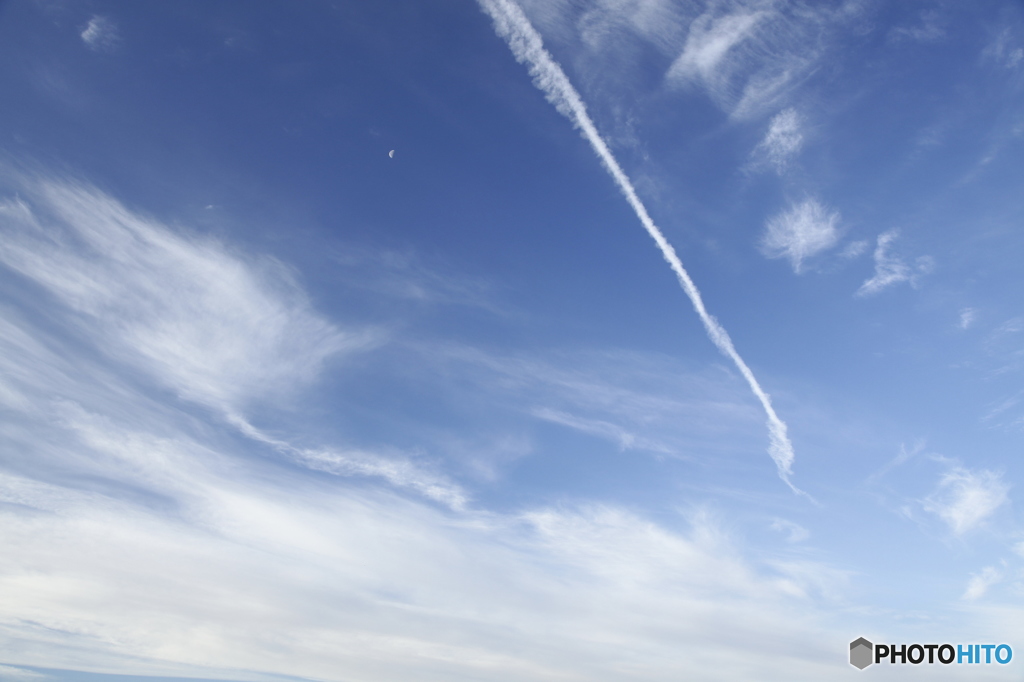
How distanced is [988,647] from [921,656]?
11.6m

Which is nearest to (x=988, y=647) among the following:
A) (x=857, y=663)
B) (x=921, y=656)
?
(x=921, y=656)

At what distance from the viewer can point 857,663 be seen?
151250 mm

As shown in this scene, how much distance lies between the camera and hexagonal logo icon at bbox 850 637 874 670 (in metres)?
151

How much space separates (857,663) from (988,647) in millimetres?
23763

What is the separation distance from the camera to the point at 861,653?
15288 centimetres

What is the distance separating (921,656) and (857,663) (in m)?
12.1

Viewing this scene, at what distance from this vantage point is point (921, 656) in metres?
144

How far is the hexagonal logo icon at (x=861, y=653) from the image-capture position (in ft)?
495

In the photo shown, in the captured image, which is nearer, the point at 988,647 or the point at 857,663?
the point at 988,647

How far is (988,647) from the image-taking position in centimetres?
13838

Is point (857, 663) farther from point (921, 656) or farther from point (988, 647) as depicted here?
point (988, 647)
